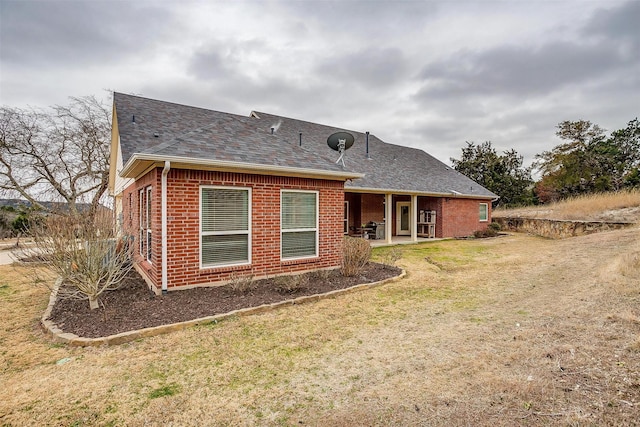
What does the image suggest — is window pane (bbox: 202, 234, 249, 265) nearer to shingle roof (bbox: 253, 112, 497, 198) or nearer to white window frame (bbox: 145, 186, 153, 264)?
white window frame (bbox: 145, 186, 153, 264)

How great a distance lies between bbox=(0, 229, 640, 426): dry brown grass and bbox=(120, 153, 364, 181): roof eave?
306cm

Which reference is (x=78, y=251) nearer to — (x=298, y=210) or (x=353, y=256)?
(x=298, y=210)

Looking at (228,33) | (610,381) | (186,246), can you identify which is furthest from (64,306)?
(228,33)

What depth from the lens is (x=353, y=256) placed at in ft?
26.0

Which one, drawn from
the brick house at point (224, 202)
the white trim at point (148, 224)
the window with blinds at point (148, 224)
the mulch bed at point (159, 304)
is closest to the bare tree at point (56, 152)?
the brick house at point (224, 202)

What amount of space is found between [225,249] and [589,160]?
34834 mm

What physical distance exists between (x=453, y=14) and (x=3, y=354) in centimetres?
1309

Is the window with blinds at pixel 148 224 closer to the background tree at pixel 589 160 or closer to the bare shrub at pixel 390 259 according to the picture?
the bare shrub at pixel 390 259

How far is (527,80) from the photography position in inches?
612

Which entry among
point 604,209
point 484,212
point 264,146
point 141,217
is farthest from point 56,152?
point 604,209

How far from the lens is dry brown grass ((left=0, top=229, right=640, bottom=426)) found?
271 centimetres

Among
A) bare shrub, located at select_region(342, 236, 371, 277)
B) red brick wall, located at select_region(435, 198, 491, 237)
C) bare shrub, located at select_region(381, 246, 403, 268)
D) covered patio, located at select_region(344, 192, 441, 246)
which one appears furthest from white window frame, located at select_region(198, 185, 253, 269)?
red brick wall, located at select_region(435, 198, 491, 237)

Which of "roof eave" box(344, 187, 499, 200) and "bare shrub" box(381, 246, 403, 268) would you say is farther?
"roof eave" box(344, 187, 499, 200)

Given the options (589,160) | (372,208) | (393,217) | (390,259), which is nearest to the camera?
(390,259)
